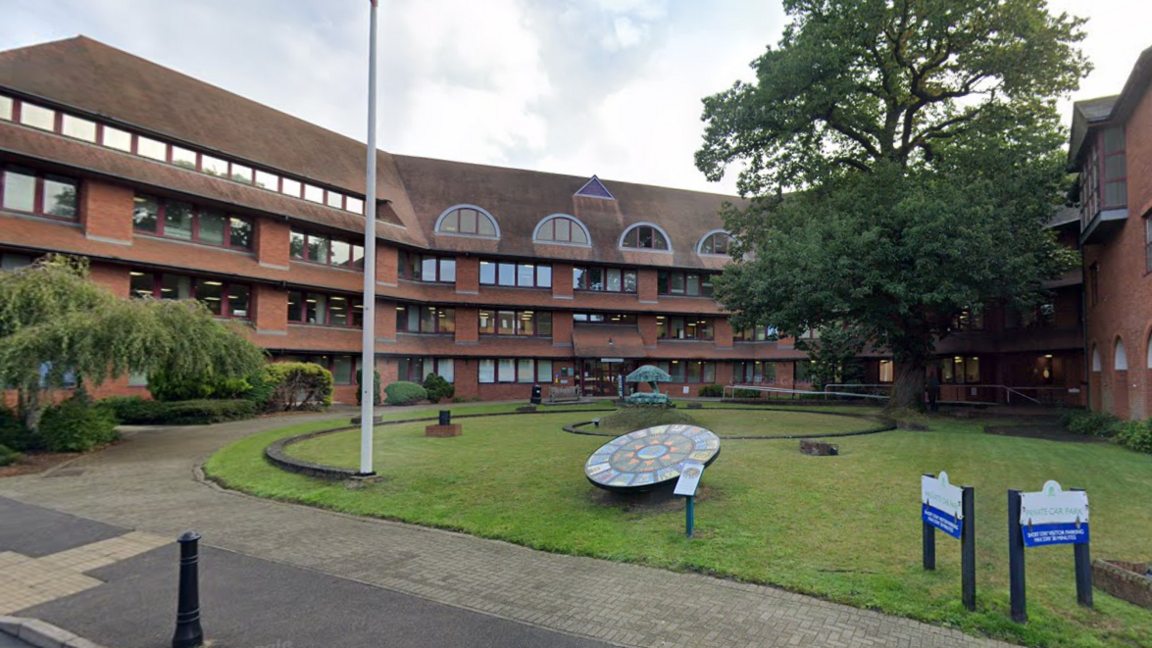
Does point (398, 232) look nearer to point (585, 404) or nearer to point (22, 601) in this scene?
point (585, 404)

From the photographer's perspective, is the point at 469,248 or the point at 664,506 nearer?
the point at 664,506

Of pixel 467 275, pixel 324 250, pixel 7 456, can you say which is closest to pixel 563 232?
pixel 467 275

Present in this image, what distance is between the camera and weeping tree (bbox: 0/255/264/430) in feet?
42.7

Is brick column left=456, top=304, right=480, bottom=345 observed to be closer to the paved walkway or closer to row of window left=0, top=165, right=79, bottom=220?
row of window left=0, top=165, right=79, bottom=220

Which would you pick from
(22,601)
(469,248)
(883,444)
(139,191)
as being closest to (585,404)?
(469,248)

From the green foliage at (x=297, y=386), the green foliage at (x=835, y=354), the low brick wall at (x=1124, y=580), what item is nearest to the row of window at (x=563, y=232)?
the green foliage at (x=835, y=354)

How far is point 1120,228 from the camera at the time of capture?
19000 millimetres

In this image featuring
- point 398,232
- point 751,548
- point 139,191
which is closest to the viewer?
point 751,548

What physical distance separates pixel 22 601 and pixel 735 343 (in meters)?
40.4

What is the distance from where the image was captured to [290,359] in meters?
28.7

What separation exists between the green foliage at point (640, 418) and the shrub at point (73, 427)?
13.5m

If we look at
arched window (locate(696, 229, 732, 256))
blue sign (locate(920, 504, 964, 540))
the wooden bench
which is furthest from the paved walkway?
arched window (locate(696, 229, 732, 256))

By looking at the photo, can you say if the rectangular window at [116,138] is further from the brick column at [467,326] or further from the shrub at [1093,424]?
the shrub at [1093,424]

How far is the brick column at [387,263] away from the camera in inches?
1243
